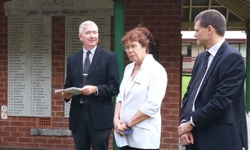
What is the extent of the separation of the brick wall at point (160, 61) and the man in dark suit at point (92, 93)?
6.52ft

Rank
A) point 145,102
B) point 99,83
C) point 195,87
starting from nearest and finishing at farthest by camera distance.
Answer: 1. point 195,87
2. point 145,102
3. point 99,83

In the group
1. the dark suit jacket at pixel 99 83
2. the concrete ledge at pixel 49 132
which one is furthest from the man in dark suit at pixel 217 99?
the concrete ledge at pixel 49 132

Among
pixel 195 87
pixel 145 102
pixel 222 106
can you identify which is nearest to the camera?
pixel 222 106

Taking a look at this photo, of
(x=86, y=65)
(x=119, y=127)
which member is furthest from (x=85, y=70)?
(x=119, y=127)

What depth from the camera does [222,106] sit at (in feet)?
9.29

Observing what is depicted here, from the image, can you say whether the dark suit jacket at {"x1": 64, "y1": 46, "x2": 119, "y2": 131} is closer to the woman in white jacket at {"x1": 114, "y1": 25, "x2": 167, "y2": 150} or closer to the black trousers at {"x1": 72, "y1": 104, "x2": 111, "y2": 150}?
the black trousers at {"x1": 72, "y1": 104, "x2": 111, "y2": 150}

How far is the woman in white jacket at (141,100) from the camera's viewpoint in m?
3.25

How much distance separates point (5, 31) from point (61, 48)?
0.94 metres

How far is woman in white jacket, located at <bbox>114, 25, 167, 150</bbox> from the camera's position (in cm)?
325

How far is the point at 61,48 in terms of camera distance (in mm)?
6055

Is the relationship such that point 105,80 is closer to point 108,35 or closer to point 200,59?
point 200,59

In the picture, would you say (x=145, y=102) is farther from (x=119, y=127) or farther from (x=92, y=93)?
(x=92, y=93)

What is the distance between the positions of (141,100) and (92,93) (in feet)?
2.33

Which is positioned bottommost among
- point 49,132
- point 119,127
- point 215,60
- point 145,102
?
point 49,132
